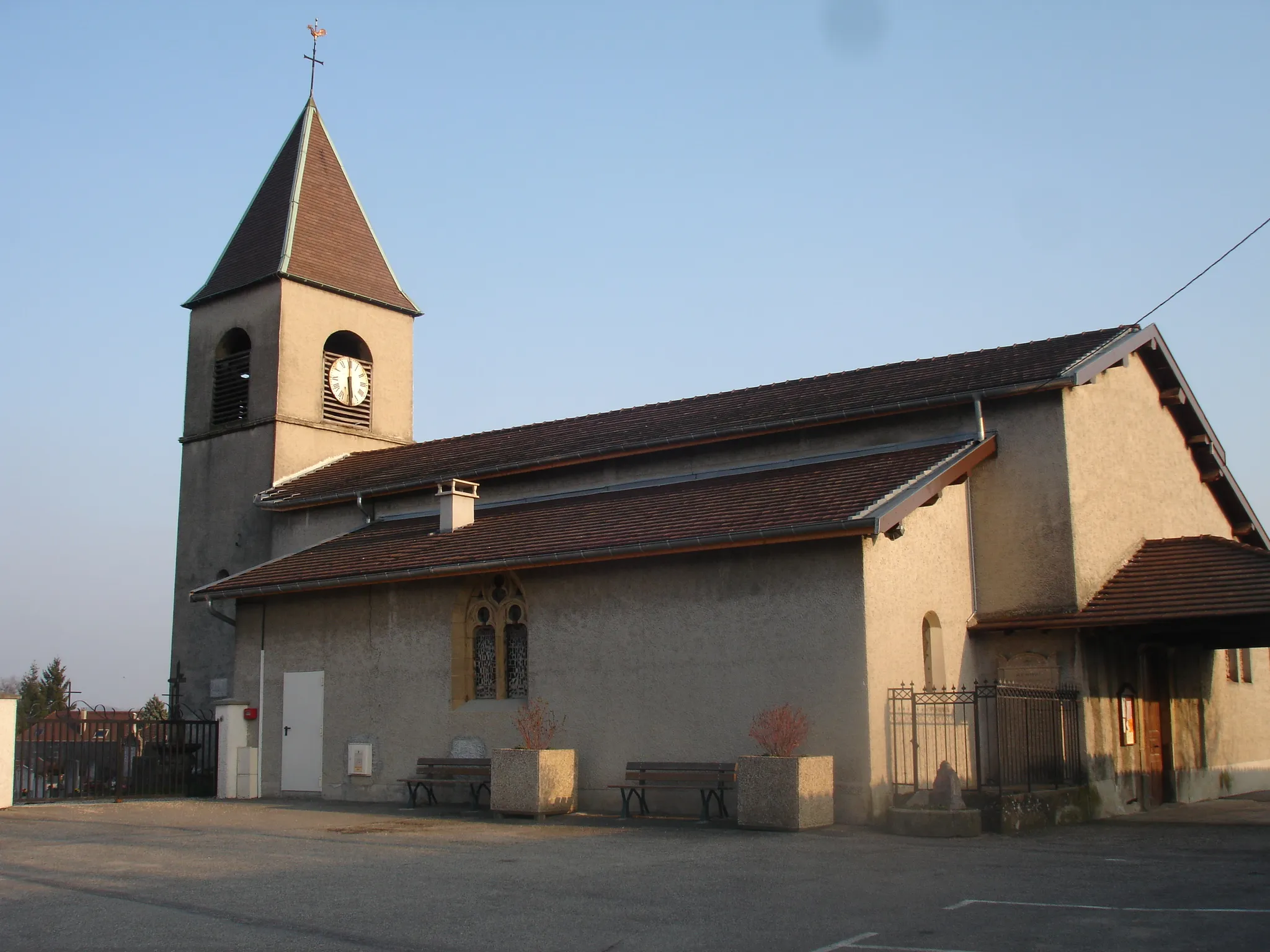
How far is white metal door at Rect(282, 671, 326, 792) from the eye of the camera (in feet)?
65.8

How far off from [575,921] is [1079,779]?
1050cm

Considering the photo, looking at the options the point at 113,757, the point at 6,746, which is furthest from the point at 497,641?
the point at 113,757

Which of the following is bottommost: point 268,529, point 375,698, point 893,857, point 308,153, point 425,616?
point 893,857

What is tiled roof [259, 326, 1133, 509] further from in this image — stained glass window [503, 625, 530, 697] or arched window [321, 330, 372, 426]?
stained glass window [503, 625, 530, 697]

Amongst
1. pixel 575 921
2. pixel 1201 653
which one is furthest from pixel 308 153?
pixel 575 921

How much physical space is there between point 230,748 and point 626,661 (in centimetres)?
799

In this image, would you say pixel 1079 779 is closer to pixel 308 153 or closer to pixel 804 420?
pixel 804 420

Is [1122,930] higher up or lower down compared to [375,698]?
lower down

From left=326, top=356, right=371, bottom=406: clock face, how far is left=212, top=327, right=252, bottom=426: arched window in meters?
1.81

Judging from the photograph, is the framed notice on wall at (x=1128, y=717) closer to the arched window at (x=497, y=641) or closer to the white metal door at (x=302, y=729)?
the arched window at (x=497, y=641)

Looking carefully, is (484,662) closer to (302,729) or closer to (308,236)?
(302,729)

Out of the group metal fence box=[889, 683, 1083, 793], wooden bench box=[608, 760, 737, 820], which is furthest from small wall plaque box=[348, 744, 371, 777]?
metal fence box=[889, 683, 1083, 793]

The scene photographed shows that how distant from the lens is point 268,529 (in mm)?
25344

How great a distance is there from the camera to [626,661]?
16734 mm
